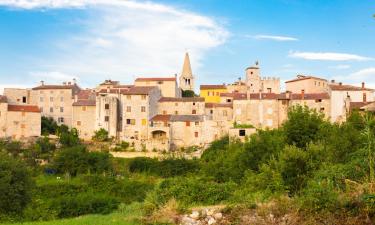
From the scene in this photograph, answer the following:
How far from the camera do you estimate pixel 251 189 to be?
1731 centimetres

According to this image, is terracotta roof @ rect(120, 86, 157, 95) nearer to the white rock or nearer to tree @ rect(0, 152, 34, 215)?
tree @ rect(0, 152, 34, 215)

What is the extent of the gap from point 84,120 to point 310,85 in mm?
30998

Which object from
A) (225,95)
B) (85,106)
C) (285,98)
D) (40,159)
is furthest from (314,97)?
(40,159)

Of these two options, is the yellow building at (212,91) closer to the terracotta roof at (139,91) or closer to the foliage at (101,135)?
the terracotta roof at (139,91)

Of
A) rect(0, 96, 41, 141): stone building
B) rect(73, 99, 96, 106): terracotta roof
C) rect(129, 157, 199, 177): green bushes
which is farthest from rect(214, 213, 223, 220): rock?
rect(73, 99, 96, 106): terracotta roof

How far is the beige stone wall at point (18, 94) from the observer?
6488cm

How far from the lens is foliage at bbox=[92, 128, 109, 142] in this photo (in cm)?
5731

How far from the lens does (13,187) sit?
77.4ft

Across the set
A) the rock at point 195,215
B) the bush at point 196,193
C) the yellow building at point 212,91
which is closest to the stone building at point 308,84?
the yellow building at point 212,91

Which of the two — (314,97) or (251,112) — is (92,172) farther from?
(314,97)

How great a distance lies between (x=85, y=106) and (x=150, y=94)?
8.59 meters

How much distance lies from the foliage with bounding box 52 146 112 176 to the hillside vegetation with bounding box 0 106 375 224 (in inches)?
3.7

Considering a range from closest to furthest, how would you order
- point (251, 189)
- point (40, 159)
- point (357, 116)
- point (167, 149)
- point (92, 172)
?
point (251, 189) → point (357, 116) → point (92, 172) → point (40, 159) → point (167, 149)

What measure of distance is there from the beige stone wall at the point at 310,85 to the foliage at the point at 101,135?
28193 millimetres
